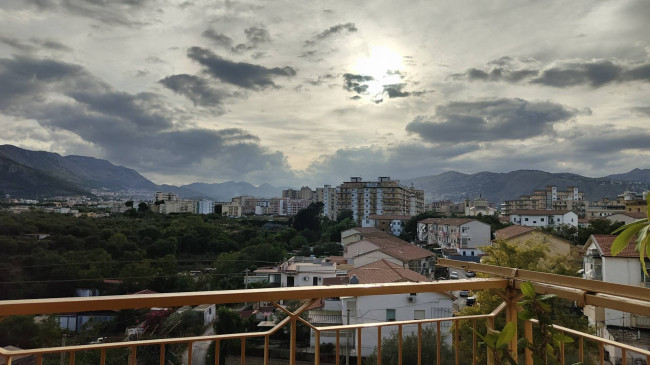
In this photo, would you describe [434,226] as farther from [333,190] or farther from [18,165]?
[18,165]

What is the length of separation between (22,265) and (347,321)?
76.0 ft

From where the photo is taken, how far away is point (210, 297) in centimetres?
137

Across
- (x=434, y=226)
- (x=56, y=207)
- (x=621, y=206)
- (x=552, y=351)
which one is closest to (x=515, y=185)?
(x=621, y=206)

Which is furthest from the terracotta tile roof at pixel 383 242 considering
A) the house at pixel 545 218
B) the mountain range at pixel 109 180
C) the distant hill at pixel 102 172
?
the distant hill at pixel 102 172

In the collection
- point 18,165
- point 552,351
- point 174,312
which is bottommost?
point 174,312

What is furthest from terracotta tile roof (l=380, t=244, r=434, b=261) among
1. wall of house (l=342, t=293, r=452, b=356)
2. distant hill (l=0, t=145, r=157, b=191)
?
distant hill (l=0, t=145, r=157, b=191)

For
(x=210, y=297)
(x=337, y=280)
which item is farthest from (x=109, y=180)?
(x=210, y=297)

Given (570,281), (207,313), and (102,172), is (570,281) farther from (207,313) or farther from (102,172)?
(102,172)

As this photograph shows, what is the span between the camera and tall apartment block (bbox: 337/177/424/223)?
6312 cm

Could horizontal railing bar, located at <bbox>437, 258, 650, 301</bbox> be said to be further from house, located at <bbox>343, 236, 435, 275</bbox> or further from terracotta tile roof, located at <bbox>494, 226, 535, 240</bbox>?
terracotta tile roof, located at <bbox>494, 226, 535, 240</bbox>

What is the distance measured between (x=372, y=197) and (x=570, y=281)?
2465 inches

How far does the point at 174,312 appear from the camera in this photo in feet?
60.6

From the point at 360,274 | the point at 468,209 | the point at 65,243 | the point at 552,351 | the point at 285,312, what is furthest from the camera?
the point at 468,209

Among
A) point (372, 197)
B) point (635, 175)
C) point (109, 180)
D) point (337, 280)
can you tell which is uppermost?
point (635, 175)
